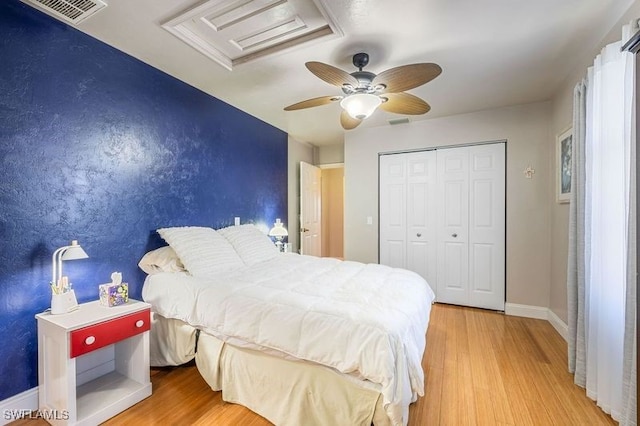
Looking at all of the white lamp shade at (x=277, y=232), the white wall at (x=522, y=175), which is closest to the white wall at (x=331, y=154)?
the white wall at (x=522, y=175)

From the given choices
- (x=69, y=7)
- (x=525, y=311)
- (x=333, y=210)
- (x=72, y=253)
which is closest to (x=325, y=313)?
(x=72, y=253)

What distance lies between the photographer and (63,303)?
171 centimetres

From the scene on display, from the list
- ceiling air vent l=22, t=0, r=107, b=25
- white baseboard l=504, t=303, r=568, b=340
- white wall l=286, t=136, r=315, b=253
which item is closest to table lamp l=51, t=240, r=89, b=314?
ceiling air vent l=22, t=0, r=107, b=25

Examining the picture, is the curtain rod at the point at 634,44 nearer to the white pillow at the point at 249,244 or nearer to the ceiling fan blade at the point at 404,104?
the ceiling fan blade at the point at 404,104

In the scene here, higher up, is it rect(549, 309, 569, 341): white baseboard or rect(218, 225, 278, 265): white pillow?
rect(218, 225, 278, 265): white pillow

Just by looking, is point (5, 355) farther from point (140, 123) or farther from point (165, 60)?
point (165, 60)

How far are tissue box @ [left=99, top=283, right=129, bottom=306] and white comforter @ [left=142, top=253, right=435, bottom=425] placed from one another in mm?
270

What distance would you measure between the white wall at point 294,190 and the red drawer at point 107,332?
268 centimetres

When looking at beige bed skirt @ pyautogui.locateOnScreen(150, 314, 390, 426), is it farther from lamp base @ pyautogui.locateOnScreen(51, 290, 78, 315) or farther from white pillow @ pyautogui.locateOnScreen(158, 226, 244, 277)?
lamp base @ pyautogui.locateOnScreen(51, 290, 78, 315)

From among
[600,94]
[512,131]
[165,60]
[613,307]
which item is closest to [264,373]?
[613,307]

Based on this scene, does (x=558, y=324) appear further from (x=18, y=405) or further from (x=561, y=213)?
(x=18, y=405)

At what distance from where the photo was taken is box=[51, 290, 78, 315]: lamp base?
5.54 feet

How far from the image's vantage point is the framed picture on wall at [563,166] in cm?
258

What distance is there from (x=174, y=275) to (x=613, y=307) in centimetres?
297
